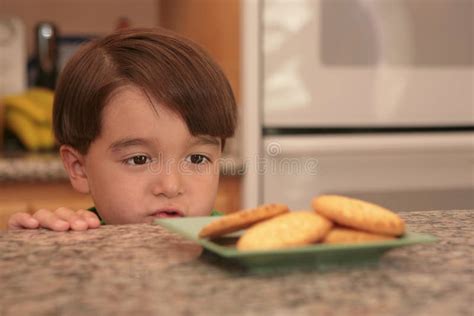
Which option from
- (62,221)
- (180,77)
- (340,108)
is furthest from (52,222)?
(340,108)

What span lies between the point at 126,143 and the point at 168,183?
11 cm

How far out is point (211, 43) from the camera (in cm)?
229

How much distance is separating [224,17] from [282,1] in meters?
0.22

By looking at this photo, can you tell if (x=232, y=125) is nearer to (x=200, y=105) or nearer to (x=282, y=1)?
(x=200, y=105)

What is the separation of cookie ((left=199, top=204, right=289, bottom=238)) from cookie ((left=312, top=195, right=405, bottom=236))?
0.04 m

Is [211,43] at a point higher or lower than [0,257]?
higher

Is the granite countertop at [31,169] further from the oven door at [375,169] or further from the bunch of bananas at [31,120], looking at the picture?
the oven door at [375,169]

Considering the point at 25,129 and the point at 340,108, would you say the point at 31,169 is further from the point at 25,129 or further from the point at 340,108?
the point at 340,108

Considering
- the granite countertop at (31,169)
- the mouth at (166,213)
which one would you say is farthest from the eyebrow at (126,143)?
the granite countertop at (31,169)

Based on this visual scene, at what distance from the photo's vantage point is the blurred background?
6.63ft

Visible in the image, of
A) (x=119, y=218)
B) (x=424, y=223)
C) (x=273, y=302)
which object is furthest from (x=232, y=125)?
(x=273, y=302)

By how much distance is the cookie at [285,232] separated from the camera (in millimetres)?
578

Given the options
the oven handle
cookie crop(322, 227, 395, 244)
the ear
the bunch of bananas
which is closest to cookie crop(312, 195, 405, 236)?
cookie crop(322, 227, 395, 244)

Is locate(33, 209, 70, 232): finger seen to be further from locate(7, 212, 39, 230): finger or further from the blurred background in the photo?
the blurred background
